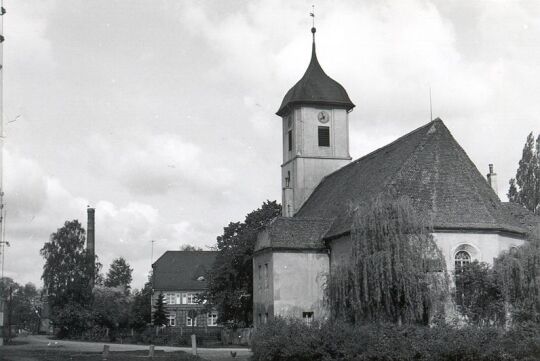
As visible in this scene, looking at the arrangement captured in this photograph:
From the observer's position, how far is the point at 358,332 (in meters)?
23.5

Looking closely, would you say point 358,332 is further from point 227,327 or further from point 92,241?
point 92,241

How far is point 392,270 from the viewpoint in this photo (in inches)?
1137

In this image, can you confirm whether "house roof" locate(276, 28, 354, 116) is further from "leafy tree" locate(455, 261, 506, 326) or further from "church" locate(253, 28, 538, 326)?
"leafy tree" locate(455, 261, 506, 326)

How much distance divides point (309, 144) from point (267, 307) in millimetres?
14585

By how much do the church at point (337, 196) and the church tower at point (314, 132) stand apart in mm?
67

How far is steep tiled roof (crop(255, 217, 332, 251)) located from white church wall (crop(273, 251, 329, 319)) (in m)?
0.47

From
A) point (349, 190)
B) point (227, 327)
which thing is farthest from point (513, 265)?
point (227, 327)

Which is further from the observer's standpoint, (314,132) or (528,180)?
(528,180)

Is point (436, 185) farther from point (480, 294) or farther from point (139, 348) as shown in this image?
point (139, 348)

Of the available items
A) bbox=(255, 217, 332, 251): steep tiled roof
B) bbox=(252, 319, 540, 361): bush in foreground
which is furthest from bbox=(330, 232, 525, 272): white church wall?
bbox=(252, 319, 540, 361): bush in foreground

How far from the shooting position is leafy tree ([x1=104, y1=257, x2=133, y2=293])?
435 feet

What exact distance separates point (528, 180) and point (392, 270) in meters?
34.9

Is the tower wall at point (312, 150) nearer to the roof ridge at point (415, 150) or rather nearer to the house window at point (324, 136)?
the house window at point (324, 136)

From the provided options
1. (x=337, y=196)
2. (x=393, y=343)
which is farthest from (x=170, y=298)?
(x=393, y=343)
